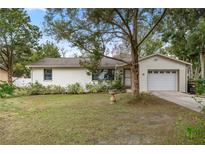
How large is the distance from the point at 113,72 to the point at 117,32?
793cm

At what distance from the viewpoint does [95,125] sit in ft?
24.2

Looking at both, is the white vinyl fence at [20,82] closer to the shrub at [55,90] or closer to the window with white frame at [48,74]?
the window with white frame at [48,74]

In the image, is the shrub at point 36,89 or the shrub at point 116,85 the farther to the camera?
the shrub at point 116,85

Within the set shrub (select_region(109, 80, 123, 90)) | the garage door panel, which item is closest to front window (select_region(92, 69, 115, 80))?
shrub (select_region(109, 80, 123, 90))

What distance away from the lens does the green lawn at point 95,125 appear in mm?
6121

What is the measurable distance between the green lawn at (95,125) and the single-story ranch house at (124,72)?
7.19m

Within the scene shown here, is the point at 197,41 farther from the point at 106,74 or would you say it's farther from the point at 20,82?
the point at 20,82

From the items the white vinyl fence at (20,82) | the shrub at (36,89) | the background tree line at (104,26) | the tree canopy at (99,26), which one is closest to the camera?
the background tree line at (104,26)

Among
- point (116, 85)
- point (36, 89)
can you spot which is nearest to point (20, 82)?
point (36, 89)

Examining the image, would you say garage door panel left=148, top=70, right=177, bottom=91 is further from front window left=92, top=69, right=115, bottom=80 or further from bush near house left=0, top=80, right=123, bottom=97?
front window left=92, top=69, right=115, bottom=80

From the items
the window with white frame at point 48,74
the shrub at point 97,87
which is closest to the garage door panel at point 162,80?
the shrub at point 97,87

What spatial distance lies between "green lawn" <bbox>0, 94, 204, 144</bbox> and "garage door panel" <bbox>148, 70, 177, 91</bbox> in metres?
7.18

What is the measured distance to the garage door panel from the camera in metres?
17.8

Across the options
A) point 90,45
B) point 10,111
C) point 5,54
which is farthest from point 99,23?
point 5,54
